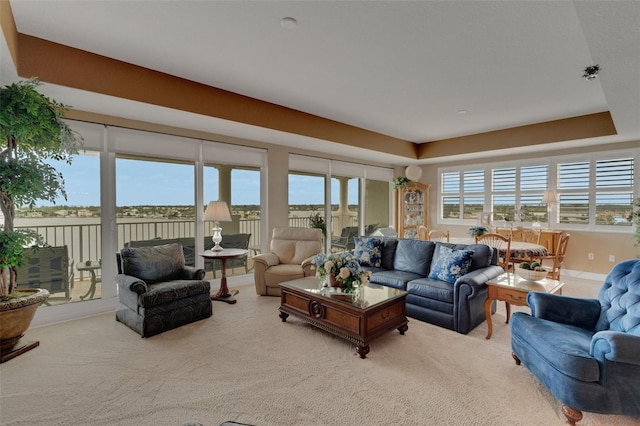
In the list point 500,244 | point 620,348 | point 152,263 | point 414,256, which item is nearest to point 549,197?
point 500,244

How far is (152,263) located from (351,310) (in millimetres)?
2408

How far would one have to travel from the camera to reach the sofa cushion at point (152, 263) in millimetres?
3445

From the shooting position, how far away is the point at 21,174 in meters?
2.64

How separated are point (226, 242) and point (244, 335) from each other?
222 centimetres

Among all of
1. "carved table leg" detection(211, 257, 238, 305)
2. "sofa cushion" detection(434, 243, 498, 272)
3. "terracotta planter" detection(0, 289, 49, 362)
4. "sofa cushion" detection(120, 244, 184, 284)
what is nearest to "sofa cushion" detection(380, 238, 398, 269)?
"sofa cushion" detection(434, 243, 498, 272)

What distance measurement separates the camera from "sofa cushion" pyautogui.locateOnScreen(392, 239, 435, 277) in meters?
3.99

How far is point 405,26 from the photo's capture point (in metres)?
2.46

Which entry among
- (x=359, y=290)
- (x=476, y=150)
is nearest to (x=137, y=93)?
(x=359, y=290)

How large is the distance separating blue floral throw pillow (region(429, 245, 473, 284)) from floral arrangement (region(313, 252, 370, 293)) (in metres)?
1.07

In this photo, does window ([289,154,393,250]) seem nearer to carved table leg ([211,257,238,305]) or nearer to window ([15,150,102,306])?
carved table leg ([211,257,238,305])

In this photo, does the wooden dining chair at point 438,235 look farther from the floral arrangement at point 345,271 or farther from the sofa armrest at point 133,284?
the sofa armrest at point 133,284

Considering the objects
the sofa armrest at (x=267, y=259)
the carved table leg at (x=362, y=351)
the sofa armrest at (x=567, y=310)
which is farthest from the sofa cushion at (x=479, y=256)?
the sofa armrest at (x=267, y=259)

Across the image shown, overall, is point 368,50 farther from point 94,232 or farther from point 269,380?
point 94,232

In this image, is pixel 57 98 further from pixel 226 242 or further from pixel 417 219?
pixel 417 219
